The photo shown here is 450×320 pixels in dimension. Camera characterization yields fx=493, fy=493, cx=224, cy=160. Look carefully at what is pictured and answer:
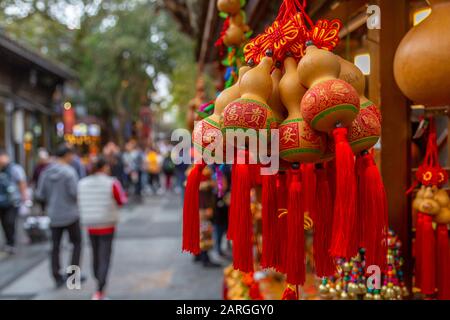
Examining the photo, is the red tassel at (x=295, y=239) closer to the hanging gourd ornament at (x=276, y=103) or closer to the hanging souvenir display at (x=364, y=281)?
the hanging gourd ornament at (x=276, y=103)

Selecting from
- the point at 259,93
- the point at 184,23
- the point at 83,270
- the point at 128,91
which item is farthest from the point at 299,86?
the point at 128,91

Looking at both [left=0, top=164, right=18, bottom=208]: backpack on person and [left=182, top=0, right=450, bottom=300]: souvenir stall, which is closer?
[left=182, top=0, right=450, bottom=300]: souvenir stall

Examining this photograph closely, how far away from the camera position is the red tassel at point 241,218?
155 cm

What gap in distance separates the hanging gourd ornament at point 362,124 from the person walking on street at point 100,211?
389cm

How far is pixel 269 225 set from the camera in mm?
1679

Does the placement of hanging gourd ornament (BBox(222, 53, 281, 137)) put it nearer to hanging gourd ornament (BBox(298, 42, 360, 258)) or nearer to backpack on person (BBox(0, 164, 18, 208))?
hanging gourd ornament (BBox(298, 42, 360, 258))

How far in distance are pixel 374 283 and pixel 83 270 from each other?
17.4 feet

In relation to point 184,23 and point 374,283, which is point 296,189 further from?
point 184,23

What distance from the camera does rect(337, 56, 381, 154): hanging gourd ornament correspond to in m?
1.50

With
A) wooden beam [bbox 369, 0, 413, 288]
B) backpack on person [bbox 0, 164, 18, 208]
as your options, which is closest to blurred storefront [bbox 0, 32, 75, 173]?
backpack on person [bbox 0, 164, 18, 208]

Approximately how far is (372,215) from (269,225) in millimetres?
376

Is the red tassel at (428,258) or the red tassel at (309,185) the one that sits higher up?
the red tassel at (309,185)

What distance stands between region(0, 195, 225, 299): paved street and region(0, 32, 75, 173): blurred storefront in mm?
4741

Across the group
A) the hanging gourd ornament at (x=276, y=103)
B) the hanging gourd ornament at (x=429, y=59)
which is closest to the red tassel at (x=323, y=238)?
the hanging gourd ornament at (x=276, y=103)
